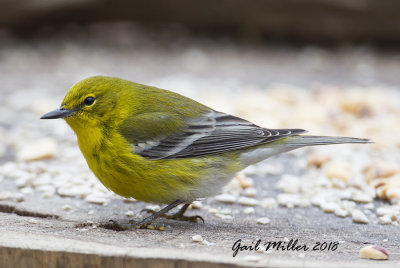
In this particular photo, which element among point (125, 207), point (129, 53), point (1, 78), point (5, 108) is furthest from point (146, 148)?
point (129, 53)

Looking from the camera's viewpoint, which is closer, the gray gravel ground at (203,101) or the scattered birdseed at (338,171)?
the gray gravel ground at (203,101)

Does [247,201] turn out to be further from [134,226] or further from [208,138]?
[134,226]

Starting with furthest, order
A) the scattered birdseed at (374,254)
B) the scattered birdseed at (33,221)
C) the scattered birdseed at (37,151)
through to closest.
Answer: the scattered birdseed at (37,151) → the scattered birdseed at (33,221) → the scattered birdseed at (374,254)

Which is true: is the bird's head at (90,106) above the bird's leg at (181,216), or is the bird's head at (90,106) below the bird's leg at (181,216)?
above

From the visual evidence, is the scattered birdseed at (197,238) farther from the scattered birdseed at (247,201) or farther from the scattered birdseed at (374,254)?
the scattered birdseed at (247,201)

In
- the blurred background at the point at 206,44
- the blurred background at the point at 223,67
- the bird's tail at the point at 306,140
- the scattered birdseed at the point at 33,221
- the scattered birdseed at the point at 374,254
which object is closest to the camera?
the scattered birdseed at the point at 374,254

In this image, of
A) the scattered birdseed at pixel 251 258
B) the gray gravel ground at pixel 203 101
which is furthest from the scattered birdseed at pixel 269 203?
the scattered birdseed at pixel 251 258

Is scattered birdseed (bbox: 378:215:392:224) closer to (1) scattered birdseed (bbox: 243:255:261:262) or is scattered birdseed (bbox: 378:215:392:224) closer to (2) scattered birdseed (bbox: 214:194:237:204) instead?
(2) scattered birdseed (bbox: 214:194:237:204)
